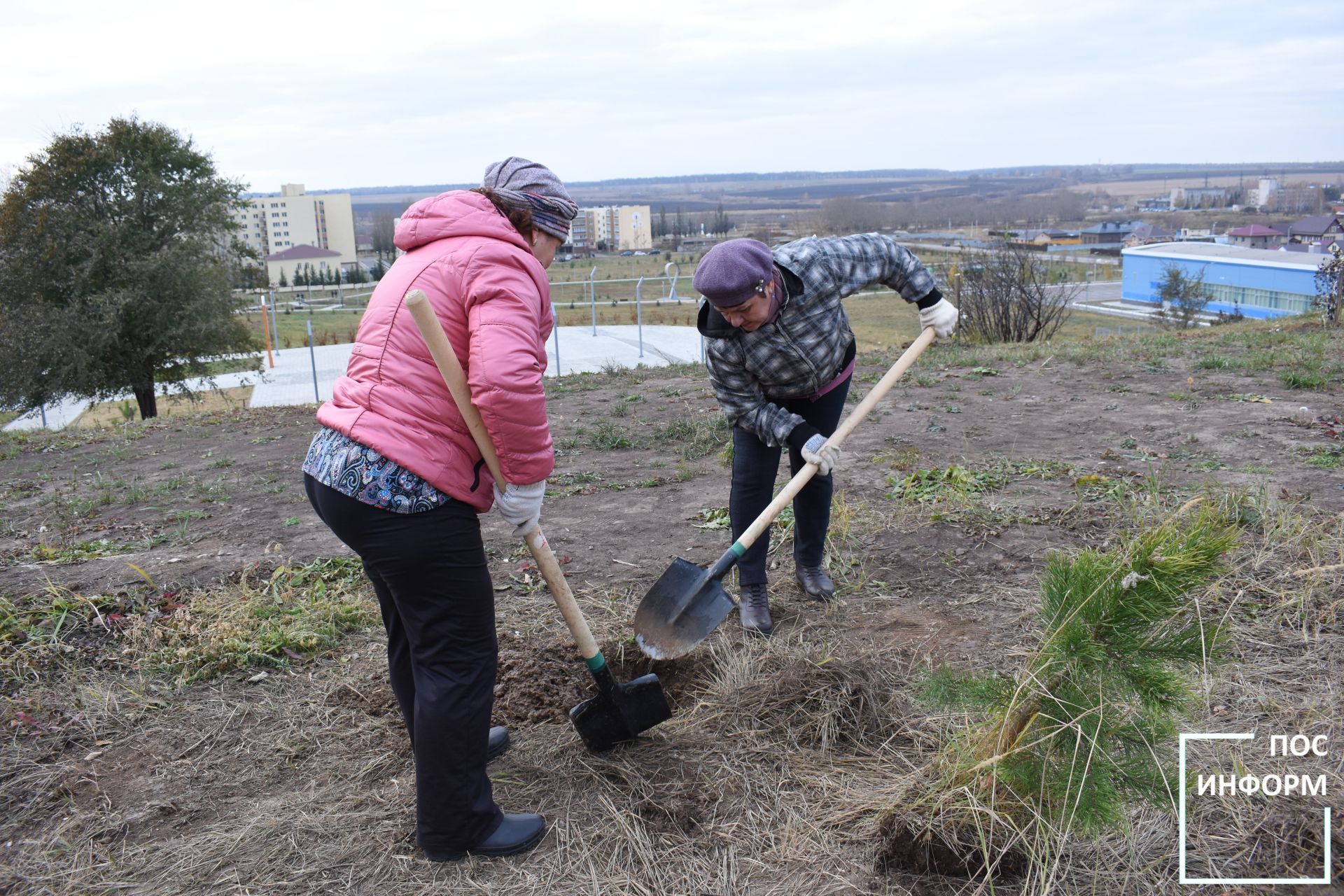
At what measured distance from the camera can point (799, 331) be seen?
309 cm

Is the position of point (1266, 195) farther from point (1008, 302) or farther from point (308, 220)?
point (1008, 302)

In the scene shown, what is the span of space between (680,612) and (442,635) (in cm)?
92

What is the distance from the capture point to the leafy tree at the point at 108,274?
15828mm

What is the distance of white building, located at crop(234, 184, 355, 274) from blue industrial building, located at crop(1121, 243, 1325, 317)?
73.4 meters

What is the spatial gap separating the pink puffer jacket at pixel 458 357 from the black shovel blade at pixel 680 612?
2.93ft

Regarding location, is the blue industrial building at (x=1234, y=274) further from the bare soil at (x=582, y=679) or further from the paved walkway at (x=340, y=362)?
the bare soil at (x=582, y=679)

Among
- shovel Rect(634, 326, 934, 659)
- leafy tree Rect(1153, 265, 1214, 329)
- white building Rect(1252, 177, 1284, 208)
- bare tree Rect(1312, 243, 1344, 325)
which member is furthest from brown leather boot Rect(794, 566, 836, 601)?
white building Rect(1252, 177, 1284, 208)

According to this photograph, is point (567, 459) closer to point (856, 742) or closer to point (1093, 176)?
point (856, 742)

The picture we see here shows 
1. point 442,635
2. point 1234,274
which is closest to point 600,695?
point 442,635

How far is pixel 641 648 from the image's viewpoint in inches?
112

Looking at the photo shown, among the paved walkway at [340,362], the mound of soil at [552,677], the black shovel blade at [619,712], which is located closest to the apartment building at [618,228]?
the paved walkway at [340,362]

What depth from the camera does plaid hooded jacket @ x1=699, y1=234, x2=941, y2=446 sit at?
3066 millimetres

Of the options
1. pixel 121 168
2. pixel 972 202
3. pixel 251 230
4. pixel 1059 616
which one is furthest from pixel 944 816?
pixel 251 230

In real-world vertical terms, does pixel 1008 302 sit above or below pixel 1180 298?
above
